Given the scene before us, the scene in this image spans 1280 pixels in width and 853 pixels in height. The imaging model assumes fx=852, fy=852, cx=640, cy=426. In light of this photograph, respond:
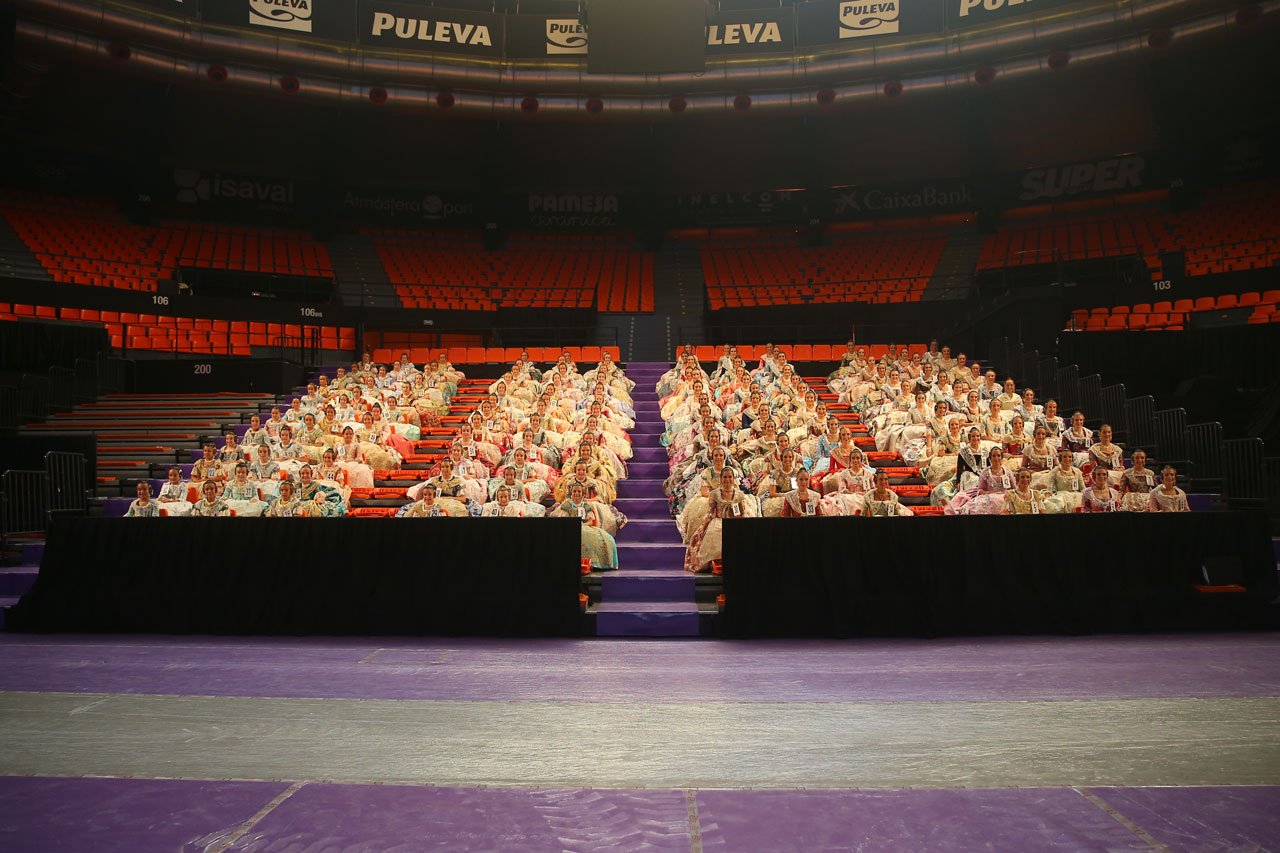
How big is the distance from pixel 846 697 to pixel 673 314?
18722 millimetres

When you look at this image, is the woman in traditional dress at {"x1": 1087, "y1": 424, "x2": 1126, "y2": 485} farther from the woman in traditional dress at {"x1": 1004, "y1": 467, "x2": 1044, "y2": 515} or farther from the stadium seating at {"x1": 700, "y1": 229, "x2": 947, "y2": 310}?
the stadium seating at {"x1": 700, "y1": 229, "x2": 947, "y2": 310}

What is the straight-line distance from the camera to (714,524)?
7484 millimetres

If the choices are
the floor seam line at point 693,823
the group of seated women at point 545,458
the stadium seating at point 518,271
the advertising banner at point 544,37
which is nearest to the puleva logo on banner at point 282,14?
the advertising banner at point 544,37

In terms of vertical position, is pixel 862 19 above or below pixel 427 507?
above

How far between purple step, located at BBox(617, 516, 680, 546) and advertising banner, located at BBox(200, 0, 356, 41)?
1643 centimetres

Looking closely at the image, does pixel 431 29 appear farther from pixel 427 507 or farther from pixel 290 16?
pixel 427 507

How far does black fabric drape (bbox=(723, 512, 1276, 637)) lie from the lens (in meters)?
6.29

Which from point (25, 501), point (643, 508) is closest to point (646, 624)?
point (643, 508)

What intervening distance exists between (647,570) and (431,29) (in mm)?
17578

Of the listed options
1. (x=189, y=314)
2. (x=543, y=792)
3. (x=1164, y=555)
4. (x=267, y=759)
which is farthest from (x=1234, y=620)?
(x=189, y=314)

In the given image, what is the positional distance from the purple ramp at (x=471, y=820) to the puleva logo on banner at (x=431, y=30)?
20.7m

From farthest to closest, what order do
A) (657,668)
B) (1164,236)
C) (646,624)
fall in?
(1164,236) < (646,624) < (657,668)

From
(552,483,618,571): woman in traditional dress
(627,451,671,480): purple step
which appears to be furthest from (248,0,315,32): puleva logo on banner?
(552,483,618,571): woman in traditional dress

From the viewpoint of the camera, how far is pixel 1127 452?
10156 millimetres
